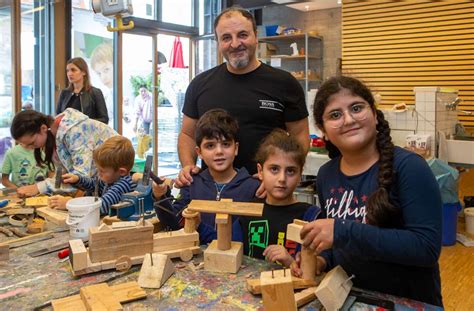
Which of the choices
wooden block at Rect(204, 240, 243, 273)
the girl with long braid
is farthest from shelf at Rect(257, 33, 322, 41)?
wooden block at Rect(204, 240, 243, 273)

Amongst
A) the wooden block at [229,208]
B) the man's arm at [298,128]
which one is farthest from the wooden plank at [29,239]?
the man's arm at [298,128]

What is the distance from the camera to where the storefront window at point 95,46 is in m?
6.07

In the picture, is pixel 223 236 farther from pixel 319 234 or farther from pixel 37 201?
pixel 37 201

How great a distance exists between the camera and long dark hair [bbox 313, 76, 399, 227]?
1.33m

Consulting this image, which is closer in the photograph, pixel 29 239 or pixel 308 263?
pixel 308 263

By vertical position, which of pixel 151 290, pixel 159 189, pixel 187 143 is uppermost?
pixel 187 143

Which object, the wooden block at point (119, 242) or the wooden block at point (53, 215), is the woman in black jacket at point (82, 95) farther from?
the wooden block at point (119, 242)

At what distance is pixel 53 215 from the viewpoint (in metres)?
2.06

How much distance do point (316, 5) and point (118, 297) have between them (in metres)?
7.01

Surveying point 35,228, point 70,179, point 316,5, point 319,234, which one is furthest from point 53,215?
point 316,5

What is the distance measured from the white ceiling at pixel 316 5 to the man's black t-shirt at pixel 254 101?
205 inches

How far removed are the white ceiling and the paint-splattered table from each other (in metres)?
6.43

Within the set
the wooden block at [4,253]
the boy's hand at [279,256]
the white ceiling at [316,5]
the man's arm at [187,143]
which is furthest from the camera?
the white ceiling at [316,5]

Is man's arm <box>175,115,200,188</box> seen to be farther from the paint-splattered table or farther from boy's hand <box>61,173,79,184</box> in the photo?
the paint-splattered table
